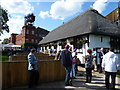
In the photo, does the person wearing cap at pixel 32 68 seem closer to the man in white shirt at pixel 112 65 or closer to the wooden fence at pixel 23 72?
the wooden fence at pixel 23 72

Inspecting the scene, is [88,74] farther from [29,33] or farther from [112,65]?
[29,33]

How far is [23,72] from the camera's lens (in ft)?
17.3

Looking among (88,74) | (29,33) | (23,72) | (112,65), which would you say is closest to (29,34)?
(29,33)

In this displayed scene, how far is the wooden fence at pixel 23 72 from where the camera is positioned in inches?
193

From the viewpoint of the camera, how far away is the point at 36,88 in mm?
4930

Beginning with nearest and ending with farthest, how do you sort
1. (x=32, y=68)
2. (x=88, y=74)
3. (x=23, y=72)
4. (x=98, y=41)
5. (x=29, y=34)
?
(x=32, y=68) → (x=23, y=72) → (x=88, y=74) → (x=98, y=41) → (x=29, y=34)

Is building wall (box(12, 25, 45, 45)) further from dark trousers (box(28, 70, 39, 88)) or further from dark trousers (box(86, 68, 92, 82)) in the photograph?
dark trousers (box(86, 68, 92, 82))

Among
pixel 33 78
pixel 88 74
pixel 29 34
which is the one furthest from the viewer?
pixel 29 34

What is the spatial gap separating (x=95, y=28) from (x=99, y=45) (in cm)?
177

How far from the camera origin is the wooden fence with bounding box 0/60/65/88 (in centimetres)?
489

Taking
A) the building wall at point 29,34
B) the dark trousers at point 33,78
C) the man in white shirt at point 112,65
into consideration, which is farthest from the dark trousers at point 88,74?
the building wall at point 29,34

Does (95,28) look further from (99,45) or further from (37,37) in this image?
(37,37)

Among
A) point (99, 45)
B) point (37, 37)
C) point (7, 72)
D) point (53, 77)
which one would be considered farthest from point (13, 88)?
point (37, 37)

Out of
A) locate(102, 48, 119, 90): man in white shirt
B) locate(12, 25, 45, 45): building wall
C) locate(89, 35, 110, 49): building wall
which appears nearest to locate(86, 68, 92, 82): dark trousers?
locate(102, 48, 119, 90): man in white shirt
